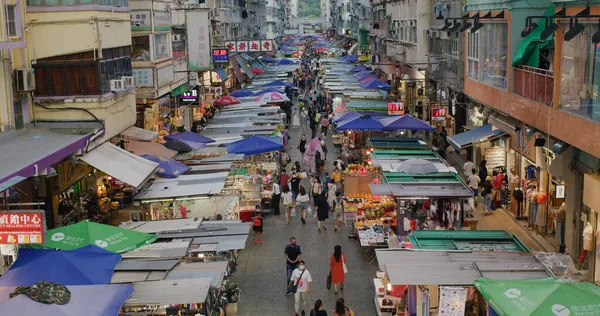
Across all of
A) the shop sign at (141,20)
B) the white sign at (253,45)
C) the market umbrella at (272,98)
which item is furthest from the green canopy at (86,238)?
the white sign at (253,45)

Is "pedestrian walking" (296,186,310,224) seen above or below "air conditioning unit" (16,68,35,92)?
below

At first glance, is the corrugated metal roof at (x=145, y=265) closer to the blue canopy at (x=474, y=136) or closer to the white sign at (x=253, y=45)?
the blue canopy at (x=474, y=136)

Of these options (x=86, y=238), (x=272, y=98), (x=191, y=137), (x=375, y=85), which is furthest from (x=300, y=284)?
(x=375, y=85)

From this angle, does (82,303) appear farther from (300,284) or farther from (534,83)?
(534,83)

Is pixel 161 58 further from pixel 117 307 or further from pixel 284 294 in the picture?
pixel 117 307

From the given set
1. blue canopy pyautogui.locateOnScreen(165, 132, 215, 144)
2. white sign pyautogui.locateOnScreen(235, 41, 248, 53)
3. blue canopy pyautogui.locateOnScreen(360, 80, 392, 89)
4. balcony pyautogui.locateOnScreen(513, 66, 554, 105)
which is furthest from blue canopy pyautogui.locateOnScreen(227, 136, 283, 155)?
white sign pyautogui.locateOnScreen(235, 41, 248, 53)

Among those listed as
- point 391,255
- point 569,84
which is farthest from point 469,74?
point 391,255

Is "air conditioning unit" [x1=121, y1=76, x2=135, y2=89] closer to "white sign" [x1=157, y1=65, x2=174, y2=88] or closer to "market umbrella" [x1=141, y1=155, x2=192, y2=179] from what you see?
"market umbrella" [x1=141, y1=155, x2=192, y2=179]
